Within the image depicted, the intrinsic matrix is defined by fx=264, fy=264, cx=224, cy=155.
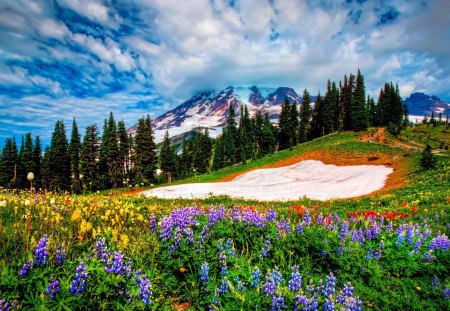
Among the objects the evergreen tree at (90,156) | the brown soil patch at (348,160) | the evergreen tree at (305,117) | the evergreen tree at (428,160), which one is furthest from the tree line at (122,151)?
the evergreen tree at (428,160)

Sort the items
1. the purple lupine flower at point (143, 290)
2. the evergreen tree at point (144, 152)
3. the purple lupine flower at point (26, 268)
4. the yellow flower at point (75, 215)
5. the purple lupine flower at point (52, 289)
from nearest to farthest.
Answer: the purple lupine flower at point (52, 289), the purple lupine flower at point (26, 268), the purple lupine flower at point (143, 290), the yellow flower at point (75, 215), the evergreen tree at point (144, 152)

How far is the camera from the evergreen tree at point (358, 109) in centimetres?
6856

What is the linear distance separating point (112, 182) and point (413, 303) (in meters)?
68.9

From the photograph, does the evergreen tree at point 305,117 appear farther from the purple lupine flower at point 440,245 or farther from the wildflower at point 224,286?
the wildflower at point 224,286

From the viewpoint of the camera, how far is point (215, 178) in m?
48.0

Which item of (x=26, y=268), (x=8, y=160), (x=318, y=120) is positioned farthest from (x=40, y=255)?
(x=318, y=120)

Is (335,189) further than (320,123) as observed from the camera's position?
No

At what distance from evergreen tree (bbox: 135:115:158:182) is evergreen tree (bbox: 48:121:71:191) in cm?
1759

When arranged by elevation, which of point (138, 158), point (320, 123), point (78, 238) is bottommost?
point (78, 238)

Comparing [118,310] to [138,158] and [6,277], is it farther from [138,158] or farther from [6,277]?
[138,158]

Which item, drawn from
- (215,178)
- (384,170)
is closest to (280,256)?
(384,170)

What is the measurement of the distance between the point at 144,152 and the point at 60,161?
2076cm

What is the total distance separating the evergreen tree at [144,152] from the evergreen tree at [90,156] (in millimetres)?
12497

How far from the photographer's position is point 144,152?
59375 millimetres
